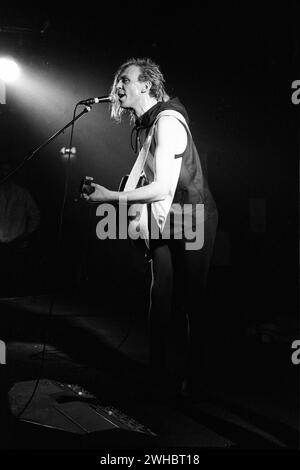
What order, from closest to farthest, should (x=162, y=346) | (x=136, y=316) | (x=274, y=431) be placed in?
1. (x=274, y=431)
2. (x=162, y=346)
3. (x=136, y=316)

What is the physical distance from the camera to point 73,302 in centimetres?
608

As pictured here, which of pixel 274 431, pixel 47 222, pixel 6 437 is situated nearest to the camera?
pixel 6 437

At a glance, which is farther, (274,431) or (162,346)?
(162,346)

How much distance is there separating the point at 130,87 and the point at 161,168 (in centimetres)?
57

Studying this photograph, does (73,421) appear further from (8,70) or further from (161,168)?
(8,70)

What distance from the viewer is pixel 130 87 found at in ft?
7.48

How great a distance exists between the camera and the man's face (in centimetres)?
228

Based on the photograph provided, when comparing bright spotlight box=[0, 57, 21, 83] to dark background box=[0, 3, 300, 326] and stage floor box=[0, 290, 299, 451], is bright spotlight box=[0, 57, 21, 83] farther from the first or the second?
stage floor box=[0, 290, 299, 451]

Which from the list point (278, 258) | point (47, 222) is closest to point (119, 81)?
point (278, 258)

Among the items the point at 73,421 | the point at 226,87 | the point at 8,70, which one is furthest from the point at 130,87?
the point at 8,70

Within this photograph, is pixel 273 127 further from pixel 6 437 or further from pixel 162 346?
pixel 6 437

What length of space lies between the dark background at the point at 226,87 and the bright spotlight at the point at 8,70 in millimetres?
129

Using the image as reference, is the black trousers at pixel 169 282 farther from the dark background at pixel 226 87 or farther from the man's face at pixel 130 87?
the dark background at pixel 226 87

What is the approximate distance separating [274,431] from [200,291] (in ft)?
2.38
